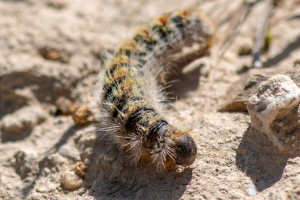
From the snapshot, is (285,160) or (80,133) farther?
(80,133)

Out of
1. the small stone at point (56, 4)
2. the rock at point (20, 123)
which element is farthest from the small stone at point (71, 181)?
the small stone at point (56, 4)

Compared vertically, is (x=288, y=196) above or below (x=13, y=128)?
below

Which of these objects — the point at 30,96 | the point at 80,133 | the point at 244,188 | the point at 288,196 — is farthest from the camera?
the point at 30,96

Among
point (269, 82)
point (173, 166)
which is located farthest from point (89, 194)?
point (269, 82)

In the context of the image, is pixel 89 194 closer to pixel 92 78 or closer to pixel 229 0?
pixel 92 78

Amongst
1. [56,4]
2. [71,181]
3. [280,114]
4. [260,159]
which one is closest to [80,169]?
[71,181]

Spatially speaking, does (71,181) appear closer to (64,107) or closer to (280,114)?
(64,107)

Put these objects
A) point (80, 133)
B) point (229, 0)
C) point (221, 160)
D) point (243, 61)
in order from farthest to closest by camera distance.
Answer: point (229, 0), point (243, 61), point (80, 133), point (221, 160)

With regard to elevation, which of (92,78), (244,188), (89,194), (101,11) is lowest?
(244,188)
